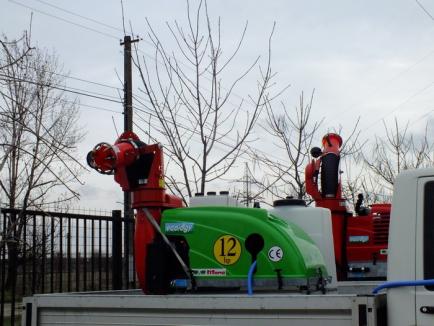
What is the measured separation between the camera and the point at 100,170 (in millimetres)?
4617

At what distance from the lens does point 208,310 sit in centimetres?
366

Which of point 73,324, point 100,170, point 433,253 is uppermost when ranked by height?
point 100,170

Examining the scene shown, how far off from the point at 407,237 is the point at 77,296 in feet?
6.64

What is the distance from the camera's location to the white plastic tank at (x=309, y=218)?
16.5 feet

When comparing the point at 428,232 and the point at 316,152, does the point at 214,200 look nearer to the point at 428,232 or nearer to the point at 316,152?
the point at 428,232

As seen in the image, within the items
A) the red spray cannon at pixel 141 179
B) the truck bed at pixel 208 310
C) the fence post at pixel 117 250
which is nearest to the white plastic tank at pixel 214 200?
the red spray cannon at pixel 141 179

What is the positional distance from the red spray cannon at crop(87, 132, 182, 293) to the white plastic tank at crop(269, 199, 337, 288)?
Result: 2.87ft

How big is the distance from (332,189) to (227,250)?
8.00 ft

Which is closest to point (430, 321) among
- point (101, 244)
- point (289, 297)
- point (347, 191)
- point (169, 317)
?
point (289, 297)

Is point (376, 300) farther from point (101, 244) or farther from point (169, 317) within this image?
point (101, 244)

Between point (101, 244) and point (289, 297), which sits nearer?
point (289, 297)

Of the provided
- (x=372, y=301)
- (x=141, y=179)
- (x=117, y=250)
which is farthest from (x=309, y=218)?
(x=117, y=250)

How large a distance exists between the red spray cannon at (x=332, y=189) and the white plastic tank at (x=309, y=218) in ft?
4.41

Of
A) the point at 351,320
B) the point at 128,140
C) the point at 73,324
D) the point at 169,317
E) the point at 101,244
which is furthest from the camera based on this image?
the point at 101,244
